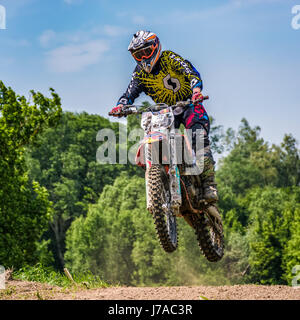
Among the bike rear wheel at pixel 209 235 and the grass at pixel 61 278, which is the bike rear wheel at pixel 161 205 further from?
the grass at pixel 61 278

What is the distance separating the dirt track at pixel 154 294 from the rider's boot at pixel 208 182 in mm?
1621

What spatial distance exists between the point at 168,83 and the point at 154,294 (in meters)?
3.94

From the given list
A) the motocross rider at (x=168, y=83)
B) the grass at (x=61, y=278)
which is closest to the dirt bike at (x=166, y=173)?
the motocross rider at (x=168, y=83)

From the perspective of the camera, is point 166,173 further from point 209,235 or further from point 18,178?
point 18,178

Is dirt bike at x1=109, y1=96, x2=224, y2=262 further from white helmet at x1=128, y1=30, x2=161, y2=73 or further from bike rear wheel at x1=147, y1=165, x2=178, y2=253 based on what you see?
white helmet at x1=128, y1=30, x2=161, y2=73

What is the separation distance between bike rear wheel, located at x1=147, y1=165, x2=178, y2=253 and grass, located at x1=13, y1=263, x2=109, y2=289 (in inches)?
67.3

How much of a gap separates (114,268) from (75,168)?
11.0 meters

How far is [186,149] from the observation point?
9.67m

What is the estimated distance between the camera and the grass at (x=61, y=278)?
33.9ft

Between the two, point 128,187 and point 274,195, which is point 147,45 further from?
point 274,195

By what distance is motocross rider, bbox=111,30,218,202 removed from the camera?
33.0 feet

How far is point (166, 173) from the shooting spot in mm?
9461
